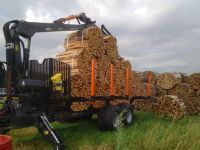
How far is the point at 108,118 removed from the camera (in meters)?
11.9

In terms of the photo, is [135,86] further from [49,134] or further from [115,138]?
[49,134]

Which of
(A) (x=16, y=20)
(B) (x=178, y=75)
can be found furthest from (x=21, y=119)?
(B) (x=178, y=75)

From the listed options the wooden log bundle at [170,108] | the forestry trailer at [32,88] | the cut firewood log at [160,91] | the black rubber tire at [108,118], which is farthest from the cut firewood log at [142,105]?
the forestry trailer at [32,88]

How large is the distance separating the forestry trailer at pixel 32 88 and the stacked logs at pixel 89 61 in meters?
0.29

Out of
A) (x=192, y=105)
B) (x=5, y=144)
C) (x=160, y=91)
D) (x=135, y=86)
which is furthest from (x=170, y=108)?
(x=5, y=144)

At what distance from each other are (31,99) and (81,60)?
9.09ft

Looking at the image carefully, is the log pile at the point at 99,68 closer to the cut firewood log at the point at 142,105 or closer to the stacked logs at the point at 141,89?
the stacked logs at the point at 141,89

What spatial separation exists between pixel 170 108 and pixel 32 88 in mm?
7596

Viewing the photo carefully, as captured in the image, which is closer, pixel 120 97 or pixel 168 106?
pixel 120 97

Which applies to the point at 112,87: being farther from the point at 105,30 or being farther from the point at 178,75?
the point at 178,75

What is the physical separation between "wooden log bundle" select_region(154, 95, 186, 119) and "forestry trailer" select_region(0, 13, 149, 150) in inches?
185

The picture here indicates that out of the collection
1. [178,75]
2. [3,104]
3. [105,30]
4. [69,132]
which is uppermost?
[105,30]

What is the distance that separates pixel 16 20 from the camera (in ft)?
32.1

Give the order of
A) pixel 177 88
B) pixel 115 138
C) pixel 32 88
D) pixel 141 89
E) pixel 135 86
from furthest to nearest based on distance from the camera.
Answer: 1. pixel 177 88
2. pixel 141 89
3. pixel 135 86
4. pixel 115 138
5. pixel 32 88
